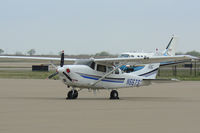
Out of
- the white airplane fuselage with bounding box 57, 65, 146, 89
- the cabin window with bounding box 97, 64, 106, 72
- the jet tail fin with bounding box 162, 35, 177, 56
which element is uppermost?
the jet tail fin with bounding box 162, 35, 177, 56

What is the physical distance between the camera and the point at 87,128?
1116 cm

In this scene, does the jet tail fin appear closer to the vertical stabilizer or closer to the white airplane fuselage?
the vertical stabilizer

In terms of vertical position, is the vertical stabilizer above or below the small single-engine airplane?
above

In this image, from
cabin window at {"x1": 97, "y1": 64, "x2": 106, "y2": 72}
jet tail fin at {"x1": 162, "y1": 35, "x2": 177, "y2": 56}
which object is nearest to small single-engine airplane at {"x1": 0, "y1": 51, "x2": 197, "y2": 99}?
cabin window at {"x1": 97, "y1": 64, "x2": 106, "y2": 72}

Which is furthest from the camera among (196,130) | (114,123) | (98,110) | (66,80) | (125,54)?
(125,54)

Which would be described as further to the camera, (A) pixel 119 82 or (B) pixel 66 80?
(A) pixel 119 82

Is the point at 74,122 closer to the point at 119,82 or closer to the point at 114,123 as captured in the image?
the point at 114,123

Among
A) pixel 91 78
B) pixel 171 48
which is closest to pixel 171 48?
pixel 171 48

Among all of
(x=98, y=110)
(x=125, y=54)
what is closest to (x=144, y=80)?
(x=98, y=110)

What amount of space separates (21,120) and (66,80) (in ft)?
26.2

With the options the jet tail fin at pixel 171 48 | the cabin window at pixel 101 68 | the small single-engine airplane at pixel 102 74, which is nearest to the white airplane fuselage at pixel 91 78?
the small single-engine airplane at pixel 102 74

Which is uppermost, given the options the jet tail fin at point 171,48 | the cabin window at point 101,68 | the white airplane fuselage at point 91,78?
the jet tail fin at point 171,48

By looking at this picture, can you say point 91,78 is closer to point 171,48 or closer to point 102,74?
point 102,74

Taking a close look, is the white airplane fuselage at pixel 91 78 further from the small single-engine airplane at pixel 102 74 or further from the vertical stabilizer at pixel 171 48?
the vertical stabilizer at pixel 171 48
